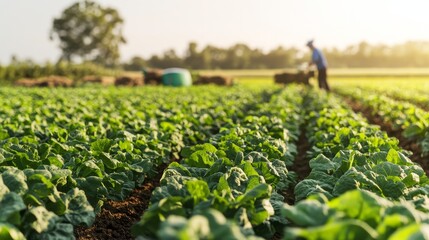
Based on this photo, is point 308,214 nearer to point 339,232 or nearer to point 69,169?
point 339,232

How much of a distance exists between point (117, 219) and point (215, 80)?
102 ft

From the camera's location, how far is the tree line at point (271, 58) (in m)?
87.9

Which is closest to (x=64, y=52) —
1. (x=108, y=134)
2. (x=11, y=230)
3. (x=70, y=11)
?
(x=70, y=11)

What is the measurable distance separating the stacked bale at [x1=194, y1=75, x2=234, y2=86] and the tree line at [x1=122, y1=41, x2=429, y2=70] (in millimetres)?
47147

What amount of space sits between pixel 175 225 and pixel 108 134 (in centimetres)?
559

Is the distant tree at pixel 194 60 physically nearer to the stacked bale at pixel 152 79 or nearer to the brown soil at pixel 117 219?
the stacked bale at pixel 152 79

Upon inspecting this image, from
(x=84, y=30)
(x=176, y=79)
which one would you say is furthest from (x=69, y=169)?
(x=84, y=30)

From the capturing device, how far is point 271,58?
310 feet

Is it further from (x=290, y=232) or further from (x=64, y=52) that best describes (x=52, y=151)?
(x=64, y=52)

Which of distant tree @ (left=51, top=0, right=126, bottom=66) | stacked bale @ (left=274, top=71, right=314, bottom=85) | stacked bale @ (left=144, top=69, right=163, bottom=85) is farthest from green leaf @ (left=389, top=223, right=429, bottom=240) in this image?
distant tree @ (left=51, top=0, right=126, bottom=66)

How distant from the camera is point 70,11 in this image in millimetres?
66688

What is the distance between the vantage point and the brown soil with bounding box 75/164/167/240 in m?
4.66

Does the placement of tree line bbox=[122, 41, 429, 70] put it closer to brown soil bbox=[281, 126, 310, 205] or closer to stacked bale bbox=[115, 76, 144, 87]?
stacked bale bbox=[115, 76, 144, 87]

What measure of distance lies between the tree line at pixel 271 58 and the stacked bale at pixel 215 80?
155 ft
